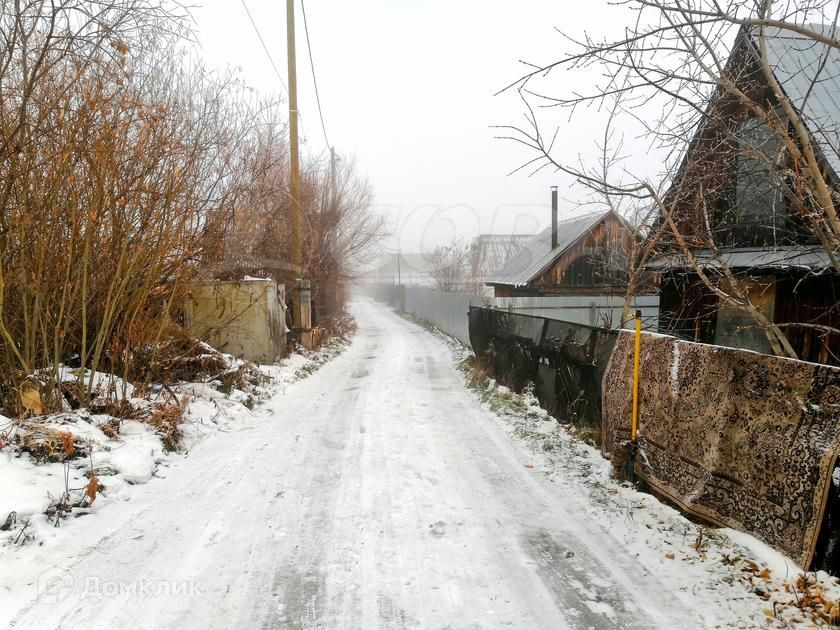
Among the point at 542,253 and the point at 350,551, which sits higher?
the point at 542,253

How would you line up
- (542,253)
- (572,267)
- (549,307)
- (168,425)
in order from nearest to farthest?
(168,425)
(549,307)
(572,267)
(542,253)

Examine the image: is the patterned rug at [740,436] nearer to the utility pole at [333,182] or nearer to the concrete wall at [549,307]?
the concrete wall at [549,307]

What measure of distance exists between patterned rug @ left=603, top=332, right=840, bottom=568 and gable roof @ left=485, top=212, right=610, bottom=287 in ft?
51.5

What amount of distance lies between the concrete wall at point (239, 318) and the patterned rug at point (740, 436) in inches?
295

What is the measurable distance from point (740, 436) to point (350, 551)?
8.79 ft

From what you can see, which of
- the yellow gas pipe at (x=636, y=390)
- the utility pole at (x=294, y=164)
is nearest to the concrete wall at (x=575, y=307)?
the utility pole at (x=294, y=164)

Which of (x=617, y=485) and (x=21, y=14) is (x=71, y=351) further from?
(x=617, y=485)

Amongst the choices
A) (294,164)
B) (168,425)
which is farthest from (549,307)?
(168,425)

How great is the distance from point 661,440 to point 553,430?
2193mm

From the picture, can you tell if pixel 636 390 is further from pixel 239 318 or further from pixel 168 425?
pixel 239 318

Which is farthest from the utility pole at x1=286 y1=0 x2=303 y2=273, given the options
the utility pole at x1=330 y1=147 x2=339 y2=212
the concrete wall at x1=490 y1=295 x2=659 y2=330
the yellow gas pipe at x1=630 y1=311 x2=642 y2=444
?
the yellow gas pipe at x1=630 y1=311 x2=642 y2=444

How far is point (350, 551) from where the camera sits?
3258 mm

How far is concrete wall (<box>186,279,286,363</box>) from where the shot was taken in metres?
9.35

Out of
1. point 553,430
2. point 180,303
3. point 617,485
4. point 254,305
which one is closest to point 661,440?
point 617,485
